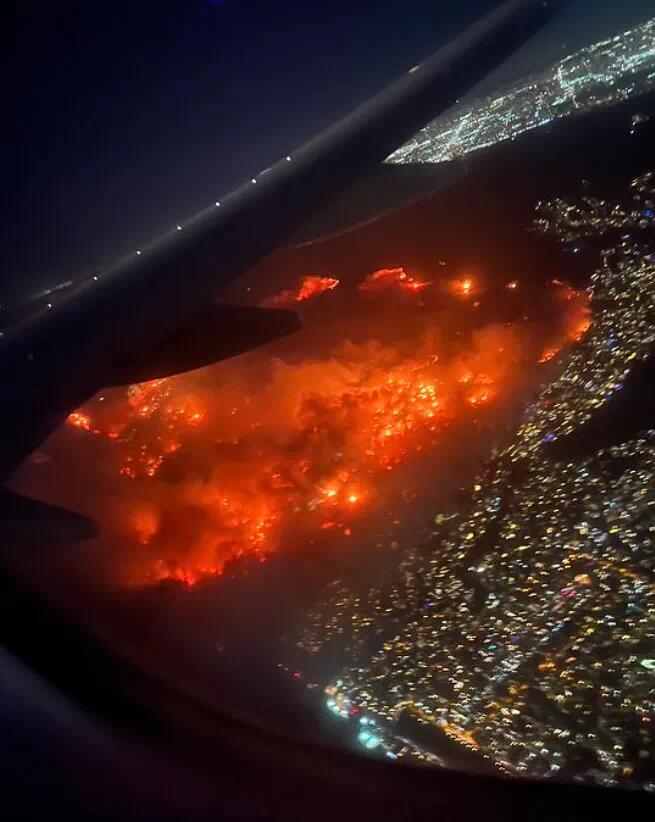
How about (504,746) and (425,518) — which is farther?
(425,518)

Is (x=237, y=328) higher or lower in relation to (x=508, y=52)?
lower

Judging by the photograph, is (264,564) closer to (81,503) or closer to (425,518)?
(425,518)

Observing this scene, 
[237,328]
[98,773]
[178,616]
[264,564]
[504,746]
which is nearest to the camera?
[98,773]

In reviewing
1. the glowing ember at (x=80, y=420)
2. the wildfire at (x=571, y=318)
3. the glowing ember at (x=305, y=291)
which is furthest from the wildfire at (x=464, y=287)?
the glowing ember at (x=80, y=420)

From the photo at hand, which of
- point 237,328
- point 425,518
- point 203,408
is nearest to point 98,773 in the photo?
point 425,518

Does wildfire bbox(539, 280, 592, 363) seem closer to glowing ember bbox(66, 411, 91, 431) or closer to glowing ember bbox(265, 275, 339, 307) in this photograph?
glowing ember bbox(265, 275, 339, 307)

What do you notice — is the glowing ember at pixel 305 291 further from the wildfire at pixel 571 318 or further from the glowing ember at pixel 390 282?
the wildfire at pixel 571 318
